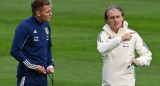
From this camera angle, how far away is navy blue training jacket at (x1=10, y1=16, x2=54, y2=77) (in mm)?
7766

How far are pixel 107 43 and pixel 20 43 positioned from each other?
1040 millimetres

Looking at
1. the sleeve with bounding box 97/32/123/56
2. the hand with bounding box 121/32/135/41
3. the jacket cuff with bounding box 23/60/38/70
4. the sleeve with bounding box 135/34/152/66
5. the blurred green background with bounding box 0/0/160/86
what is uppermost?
the hand with bounding box 121/32/135/41

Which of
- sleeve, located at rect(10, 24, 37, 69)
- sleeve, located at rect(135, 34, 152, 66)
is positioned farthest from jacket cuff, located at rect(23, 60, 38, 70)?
sleeve, located at rect(135, 34, 152, 66)

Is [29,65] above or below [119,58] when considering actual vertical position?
below

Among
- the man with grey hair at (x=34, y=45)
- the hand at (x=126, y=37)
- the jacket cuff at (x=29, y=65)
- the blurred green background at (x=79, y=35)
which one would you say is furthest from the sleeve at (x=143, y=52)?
the blurred green background at (x=79, y=35)

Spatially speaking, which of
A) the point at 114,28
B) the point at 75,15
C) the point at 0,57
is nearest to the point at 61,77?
the point at 0,57

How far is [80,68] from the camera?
1312 cm

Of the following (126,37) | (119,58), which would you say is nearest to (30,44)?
(119,58)

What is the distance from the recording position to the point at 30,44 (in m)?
7.84

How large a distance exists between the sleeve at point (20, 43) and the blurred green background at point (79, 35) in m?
3.98

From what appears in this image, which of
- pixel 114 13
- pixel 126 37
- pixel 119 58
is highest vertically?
pixel 114 13

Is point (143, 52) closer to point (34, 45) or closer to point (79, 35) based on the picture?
point (34, 45)

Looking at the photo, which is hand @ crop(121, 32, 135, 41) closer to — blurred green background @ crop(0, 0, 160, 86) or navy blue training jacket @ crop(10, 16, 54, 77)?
navy blue training jacket @ crop(10, 16, 54, 77)

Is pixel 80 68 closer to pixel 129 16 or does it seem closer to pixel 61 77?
pixel 61 77
